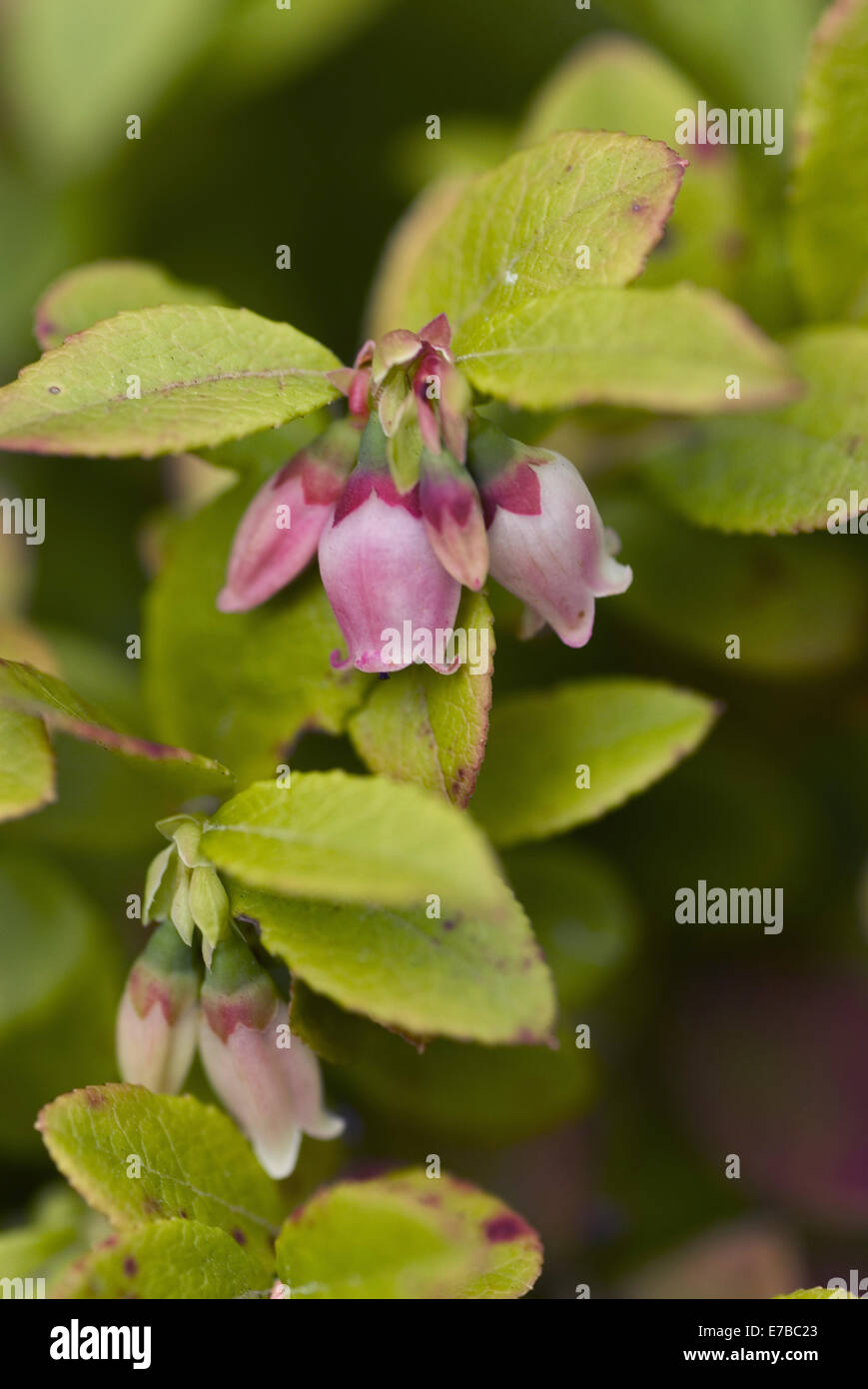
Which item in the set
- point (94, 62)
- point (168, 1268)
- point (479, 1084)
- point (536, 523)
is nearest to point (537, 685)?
point (479, 1084)

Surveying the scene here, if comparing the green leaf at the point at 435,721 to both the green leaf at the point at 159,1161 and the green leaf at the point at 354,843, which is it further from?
the green leaf at the point at 159,1161

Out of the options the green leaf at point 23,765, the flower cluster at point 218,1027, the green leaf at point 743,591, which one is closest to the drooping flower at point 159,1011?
the flower cluster at point 218,1027

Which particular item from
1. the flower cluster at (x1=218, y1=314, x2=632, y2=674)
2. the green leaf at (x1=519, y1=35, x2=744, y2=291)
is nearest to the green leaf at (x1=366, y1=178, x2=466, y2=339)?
the green leaf at (x1=519, y1=35, x2=744, y2=291)

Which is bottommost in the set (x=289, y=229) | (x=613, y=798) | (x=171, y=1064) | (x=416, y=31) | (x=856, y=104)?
(x=171, y=1064)

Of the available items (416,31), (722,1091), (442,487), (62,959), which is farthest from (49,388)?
(416,31)

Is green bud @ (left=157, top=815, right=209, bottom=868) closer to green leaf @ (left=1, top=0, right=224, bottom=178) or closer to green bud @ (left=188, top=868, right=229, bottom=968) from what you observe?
green bud @ (left=188, top=868, right=229, bottom=968)
